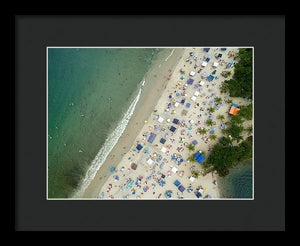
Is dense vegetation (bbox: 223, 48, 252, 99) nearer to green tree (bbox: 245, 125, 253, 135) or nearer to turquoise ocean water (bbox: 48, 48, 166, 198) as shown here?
green tree (bbox: 245, 125, 253, 135)

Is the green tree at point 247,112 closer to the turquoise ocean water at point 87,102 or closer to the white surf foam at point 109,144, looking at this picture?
the turquoise ocean water at point 87,102

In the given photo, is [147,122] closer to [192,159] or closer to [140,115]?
[140,115]

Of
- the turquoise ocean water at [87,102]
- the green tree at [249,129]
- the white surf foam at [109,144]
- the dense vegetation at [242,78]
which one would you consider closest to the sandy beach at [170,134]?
the white surf foam at [109,144]

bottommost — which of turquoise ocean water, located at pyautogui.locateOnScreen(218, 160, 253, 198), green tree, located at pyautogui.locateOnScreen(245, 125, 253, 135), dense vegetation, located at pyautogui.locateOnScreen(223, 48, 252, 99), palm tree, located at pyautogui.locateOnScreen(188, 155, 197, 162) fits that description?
turquoise ocean water, located at pyautogui.locateOnScreen(218, 160, 253, 198)

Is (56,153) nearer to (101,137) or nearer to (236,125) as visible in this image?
(101,137)

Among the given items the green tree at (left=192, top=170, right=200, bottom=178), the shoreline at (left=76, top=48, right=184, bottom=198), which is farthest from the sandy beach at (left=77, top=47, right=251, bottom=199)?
the green tree at (left=192, top=170, right=200, bottom=178)
